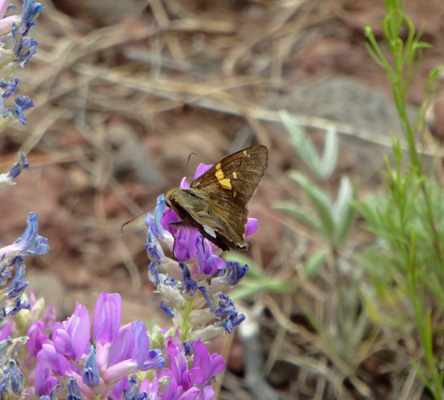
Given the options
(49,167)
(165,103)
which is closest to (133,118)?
(165,103)

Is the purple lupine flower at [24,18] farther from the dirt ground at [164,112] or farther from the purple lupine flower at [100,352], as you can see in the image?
the dirt ground at [164,112]

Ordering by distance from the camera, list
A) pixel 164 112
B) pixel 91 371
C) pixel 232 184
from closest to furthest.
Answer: pixel 91 371
pixel 232 184
pixel 164 112

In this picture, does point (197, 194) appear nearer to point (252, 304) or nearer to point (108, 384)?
point (108, 384)

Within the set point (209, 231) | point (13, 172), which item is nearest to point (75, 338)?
point (209, 231)

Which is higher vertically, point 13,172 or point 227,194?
point 13,172

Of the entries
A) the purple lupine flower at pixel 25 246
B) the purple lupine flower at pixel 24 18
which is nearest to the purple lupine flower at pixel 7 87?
the purple lupine flower at pixel 24 18

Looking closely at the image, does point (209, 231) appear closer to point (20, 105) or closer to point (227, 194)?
point (227, 194)
